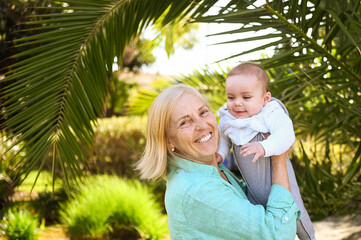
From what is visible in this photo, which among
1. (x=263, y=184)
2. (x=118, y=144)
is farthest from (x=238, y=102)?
(x=118, y=144)

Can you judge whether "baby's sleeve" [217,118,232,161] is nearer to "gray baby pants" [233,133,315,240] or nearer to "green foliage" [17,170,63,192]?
"gray baby pants" [233,133,315,240]

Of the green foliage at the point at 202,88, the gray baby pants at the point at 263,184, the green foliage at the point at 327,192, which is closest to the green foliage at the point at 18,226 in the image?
the green foliage at the point at 202,88

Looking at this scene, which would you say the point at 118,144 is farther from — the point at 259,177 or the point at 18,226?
the point at 259,177

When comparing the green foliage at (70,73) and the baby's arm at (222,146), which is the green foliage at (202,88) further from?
the baby's arm at (222,146)

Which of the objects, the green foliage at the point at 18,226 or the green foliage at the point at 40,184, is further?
the green foliage at the point at 40,184

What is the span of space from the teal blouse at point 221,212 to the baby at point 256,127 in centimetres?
15

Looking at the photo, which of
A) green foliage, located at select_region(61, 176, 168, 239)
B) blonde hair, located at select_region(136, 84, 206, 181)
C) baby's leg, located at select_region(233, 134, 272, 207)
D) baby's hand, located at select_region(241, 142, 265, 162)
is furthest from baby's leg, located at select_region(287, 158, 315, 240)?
green foliage, located at select_region(61, 176, 168, 239)

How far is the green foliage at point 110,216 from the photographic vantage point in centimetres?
530

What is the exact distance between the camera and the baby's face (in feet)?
6.75

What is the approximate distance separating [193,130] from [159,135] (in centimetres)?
16

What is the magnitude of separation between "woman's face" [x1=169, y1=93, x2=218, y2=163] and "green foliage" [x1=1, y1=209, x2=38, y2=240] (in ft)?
11.3

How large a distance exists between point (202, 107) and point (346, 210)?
3.03 metres

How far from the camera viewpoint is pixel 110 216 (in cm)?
547

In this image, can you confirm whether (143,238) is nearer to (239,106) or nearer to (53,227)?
(53,227)
